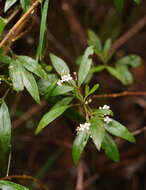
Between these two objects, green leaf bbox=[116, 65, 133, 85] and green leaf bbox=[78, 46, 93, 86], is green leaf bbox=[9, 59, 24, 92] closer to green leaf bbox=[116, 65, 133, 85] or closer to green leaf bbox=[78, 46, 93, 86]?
green leaf bbox=[78, 46, 93, 86]

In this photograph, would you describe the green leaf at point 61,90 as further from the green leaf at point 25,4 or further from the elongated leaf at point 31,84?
the green leaf at point 25,4

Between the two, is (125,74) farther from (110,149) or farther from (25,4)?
(25,4)

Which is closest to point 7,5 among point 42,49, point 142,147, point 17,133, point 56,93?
point 42,49

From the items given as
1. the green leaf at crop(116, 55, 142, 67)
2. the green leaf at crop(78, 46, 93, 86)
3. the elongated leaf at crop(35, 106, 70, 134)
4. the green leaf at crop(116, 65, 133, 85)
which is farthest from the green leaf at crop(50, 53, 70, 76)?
the green leaf at crop(116, 55, 142, 67)

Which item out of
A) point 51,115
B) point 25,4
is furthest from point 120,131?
point 25,4

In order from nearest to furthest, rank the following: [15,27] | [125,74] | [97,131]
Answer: [97,131], [15,27], [125,74]

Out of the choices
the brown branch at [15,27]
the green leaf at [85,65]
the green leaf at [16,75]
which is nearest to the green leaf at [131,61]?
the green leaf at [85,65]
